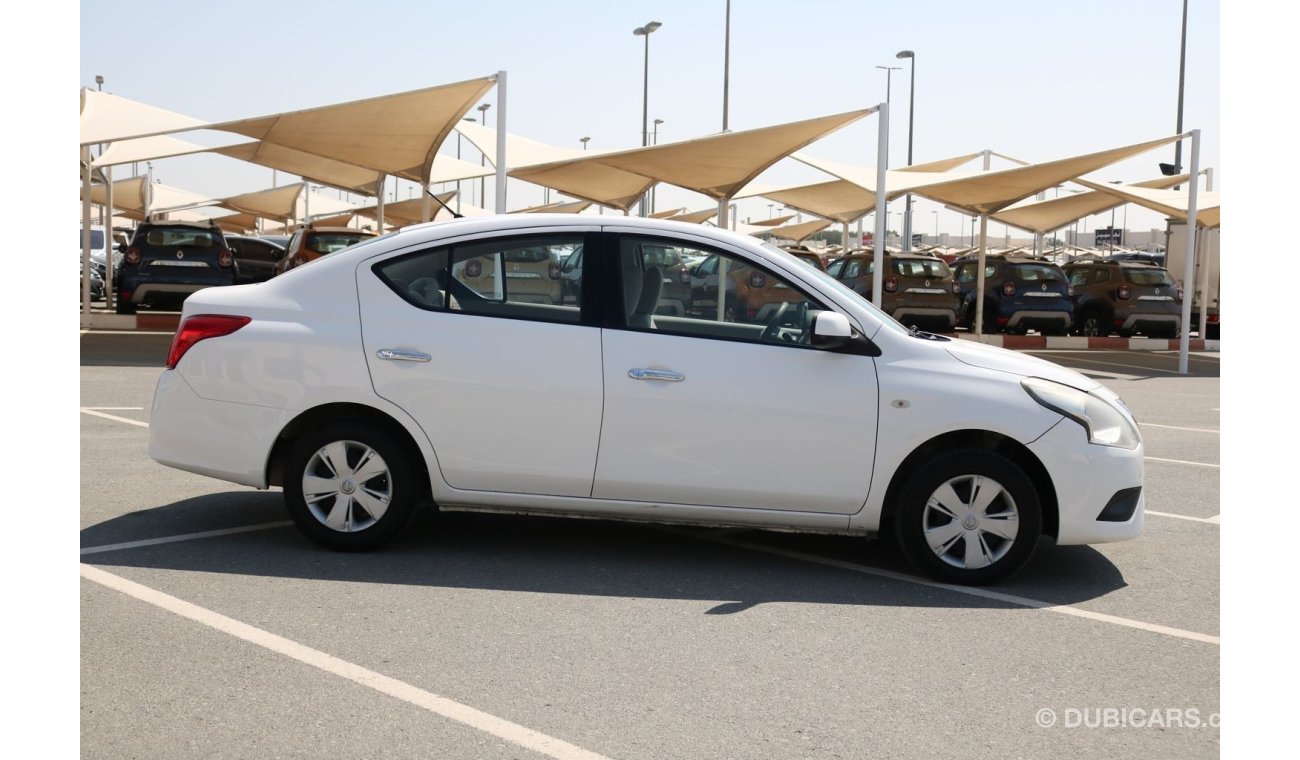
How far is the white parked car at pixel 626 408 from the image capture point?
5852 millimetres

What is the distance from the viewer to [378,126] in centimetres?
1850

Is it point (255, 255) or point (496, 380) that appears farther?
point (255, 255)

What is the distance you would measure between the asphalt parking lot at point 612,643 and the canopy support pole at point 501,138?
912cm

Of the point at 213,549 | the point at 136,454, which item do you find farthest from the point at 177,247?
the point at 213,549

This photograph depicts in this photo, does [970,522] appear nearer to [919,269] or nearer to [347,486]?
[347,486]

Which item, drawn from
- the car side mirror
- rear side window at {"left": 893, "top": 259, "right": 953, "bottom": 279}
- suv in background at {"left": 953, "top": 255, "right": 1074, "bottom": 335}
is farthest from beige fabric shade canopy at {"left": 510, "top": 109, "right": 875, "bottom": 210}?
the car side mirror

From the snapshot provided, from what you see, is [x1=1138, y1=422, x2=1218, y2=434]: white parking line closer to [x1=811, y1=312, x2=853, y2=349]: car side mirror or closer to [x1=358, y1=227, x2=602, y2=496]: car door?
[x1=811, y1=312, x2=853, y2=349]: car side mirror

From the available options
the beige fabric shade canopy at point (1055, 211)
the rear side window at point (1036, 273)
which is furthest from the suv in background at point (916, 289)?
the beige fabric shade canopy at point (1055, 211)

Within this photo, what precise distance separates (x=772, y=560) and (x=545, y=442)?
1.26 metres

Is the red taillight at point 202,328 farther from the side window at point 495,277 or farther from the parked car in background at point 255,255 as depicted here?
the parked car in background at point 255,255

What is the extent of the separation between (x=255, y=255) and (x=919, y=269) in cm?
1474

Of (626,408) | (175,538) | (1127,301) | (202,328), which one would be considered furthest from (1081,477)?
(1127,301)

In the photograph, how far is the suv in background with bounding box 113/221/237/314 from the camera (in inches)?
821

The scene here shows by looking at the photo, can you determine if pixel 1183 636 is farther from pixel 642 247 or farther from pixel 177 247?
pixel 177 247
